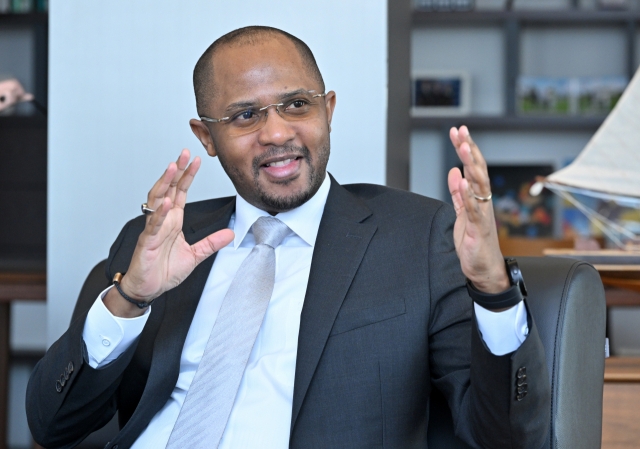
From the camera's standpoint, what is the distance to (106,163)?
6.14 feet

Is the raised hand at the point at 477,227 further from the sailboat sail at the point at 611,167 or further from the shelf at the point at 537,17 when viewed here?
the shelf at the point at 537,17

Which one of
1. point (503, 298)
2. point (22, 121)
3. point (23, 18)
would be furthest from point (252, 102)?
point (23, 18)

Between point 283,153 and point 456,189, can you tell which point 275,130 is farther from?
point 456,189

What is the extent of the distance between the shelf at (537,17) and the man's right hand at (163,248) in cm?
319

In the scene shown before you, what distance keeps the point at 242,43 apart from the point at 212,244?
0.42m

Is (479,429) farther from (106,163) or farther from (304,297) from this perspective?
(106,163)

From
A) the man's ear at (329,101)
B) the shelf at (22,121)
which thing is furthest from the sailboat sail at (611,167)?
the shelf at (22,121)

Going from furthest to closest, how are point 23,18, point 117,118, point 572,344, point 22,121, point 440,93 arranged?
point 440,93 → point 23,18 → point 22,121 → point 117,118 → point 572,344

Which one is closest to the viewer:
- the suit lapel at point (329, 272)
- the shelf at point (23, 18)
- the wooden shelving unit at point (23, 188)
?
the suit lapel at point (329, 272)

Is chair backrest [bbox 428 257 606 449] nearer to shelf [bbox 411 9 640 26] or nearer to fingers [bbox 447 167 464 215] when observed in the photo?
fingers [bbox 447 167 464 215]

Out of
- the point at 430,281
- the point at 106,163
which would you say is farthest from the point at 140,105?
the point at 430,281

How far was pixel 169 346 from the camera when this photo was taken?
1.35 metres

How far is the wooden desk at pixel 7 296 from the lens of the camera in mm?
1994

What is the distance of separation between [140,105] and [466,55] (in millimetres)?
2838
